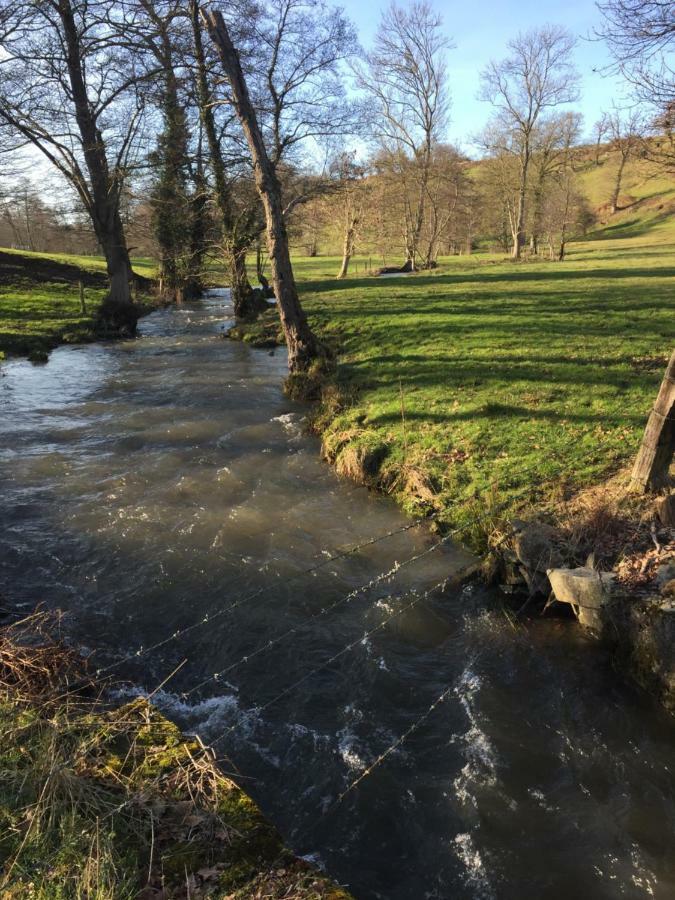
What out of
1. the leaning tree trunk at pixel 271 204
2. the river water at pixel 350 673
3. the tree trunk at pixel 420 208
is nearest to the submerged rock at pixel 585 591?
the river water at pixel 350 673

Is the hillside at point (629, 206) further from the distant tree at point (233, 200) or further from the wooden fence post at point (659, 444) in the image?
the wooden fence post at point (659, 444)

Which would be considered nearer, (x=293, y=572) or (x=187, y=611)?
(x=187, y=611)

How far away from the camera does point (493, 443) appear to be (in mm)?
8562

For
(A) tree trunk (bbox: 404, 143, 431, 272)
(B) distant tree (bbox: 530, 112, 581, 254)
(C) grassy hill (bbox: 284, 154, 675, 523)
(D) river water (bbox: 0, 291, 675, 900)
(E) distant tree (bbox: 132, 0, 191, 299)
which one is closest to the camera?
(D) river water (bbox: 0, 291, 675, 900)

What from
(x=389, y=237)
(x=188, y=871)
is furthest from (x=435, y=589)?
(x=389, y=237)

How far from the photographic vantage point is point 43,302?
938 inches

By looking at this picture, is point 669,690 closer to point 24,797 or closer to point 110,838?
point 110,838

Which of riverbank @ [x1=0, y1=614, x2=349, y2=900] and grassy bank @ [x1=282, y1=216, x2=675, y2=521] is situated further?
grassy bank @ [x1=282, y1=216, x2=675, y2=521]

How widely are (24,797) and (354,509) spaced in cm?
564

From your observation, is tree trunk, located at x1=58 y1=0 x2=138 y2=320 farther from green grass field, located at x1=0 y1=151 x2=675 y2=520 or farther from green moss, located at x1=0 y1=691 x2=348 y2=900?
green moss, located at x1=0 y1=691 x2=348 y2=900

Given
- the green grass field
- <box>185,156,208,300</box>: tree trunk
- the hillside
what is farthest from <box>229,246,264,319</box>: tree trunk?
the hillside

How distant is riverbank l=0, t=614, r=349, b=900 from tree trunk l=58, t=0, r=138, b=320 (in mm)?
19477

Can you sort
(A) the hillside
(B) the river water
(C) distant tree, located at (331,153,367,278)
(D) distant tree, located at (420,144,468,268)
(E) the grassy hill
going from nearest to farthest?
1. (B) the river water
2. (E) the grassy hill
3. (C) distant tree, located at (331,153,367,278)
4. (D) distant tree, located at (420,144,468,268)
5. (A) the hillside

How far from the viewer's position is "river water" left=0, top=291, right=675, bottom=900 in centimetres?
385
